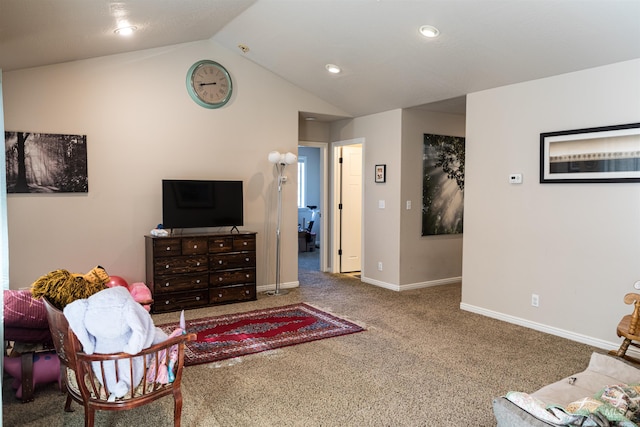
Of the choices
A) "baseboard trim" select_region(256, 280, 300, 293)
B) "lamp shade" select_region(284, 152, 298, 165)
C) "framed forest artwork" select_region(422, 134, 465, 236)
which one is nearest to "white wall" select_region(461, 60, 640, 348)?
"framed forest artwork" select_region(422, 134, 465, 236)

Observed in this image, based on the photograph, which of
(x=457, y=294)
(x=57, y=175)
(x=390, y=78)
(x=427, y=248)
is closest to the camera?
(x=57, y=175)

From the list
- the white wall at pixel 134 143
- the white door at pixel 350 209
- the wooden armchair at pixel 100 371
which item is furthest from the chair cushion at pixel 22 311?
the white door at pixel 350 209

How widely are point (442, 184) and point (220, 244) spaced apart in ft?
10.6

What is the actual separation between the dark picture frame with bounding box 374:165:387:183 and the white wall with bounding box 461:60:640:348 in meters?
1.38

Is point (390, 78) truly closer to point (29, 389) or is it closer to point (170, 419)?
point (170, 419)

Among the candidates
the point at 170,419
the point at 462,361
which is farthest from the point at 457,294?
the point at 170,419

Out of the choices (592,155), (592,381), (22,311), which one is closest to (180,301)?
(22,311)

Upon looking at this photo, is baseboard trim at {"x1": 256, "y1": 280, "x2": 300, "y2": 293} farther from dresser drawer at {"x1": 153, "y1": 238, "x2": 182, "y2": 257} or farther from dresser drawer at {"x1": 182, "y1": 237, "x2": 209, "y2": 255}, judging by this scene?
dresser drawer at {"x1": 153, "y1": 238, "x2": 182, "y2": 257}

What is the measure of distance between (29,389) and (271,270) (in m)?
3.41

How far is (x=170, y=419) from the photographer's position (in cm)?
265

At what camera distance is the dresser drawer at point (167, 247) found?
15.6 ft

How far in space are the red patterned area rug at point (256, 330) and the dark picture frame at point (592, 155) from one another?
7.85 ft

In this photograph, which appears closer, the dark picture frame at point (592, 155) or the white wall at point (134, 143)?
the dark picture frame at point (592, 155)

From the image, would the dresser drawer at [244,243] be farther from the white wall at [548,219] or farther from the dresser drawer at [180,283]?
the white wall at [548,219]
